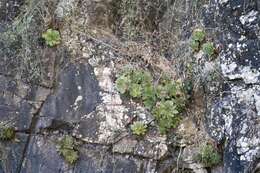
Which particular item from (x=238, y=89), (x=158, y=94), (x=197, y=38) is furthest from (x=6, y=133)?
(x=238, y=89)

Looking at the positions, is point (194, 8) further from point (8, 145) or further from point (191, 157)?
point (8, 145)

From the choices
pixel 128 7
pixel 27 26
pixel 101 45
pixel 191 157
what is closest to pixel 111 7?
pixel 128 7

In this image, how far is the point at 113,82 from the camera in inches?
195

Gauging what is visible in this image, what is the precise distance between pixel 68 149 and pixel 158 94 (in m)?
0.95

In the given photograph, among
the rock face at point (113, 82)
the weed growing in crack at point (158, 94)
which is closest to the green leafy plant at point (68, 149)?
the rock face at point (113, 82)

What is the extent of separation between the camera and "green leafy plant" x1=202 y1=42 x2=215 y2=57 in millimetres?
4707

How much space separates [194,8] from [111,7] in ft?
2.86

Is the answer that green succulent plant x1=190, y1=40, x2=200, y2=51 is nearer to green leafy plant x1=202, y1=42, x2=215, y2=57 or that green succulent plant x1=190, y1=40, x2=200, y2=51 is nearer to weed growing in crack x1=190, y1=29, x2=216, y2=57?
weed growing in crack x1=190, y1=29, x2=216, y2=57

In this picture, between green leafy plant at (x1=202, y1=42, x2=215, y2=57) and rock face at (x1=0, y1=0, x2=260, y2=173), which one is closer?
rock face at (x1=0, y1=0, x2=260, y2=173)

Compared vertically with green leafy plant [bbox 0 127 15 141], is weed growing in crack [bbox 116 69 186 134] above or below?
above

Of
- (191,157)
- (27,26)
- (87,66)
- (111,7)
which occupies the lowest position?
(191,157)

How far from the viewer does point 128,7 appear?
536 cm

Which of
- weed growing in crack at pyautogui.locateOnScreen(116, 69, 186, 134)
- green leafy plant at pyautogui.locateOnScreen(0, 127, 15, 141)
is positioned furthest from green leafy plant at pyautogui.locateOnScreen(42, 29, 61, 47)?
green leafy plant at pyautogui.locateOnScreen(0, 127, 15, 141)

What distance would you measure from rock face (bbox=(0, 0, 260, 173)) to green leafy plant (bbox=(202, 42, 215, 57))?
0.06 metres
